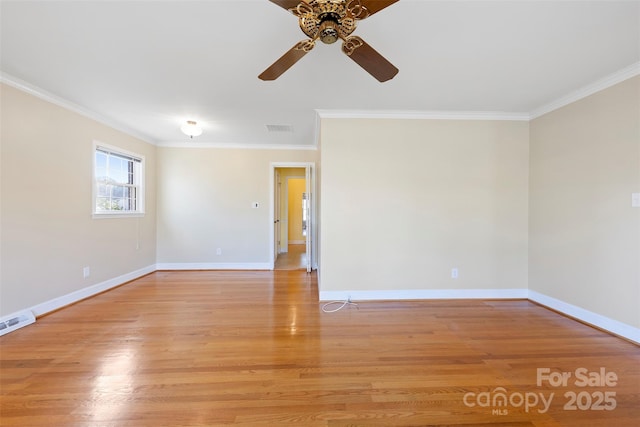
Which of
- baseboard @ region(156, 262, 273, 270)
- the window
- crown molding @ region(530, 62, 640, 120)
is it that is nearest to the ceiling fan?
crown molding @ region(530, 62, 640, 120)

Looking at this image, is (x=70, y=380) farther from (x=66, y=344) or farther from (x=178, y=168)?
(x=178, y=168)

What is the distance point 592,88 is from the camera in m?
2.51

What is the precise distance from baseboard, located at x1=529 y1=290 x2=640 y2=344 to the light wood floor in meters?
0.11

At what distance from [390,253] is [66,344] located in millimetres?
3322

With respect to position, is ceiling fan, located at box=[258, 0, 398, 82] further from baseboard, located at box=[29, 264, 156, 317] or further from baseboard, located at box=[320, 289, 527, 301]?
baseboard, located at box=[29, 264, 156, 317]

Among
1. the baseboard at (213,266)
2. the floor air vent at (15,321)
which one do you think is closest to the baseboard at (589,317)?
the baseboard at (213,266)

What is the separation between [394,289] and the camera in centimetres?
324

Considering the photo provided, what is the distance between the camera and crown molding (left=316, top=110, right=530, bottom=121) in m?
3.13

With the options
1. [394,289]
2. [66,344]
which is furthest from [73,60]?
[394,289]

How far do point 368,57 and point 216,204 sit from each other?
13.4ft

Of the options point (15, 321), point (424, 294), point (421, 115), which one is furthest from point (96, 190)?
point (424, 294)

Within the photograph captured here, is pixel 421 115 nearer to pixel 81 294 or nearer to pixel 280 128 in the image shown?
pixel 280 128

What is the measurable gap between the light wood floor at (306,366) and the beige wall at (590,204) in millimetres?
411

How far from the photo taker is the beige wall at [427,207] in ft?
10.5
